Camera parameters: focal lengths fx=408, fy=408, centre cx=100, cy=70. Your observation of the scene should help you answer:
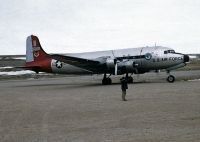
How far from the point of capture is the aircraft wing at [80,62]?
3806 cm

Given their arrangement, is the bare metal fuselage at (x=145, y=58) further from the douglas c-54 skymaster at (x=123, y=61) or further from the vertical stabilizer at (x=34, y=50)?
the vertical stabilizer at (x=34, y=50)

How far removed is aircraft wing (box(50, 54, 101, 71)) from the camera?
125 ft

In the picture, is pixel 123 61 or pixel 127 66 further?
pixel 123 61

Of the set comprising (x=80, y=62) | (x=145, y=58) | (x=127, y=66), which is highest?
(x=145, y=58)

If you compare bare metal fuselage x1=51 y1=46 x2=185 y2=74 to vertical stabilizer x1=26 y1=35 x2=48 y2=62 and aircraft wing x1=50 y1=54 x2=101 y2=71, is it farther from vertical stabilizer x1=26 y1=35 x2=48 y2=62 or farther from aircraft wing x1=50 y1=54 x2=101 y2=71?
vertical stabilizer x1=26 y1=35 x2=48 y2=62

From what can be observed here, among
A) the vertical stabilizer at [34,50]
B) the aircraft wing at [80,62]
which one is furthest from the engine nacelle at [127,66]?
the vertical stabilizer at [34,50]

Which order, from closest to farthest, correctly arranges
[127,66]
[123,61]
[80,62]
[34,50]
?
[127,66] < [123,61] < [80,62] < [34,50]

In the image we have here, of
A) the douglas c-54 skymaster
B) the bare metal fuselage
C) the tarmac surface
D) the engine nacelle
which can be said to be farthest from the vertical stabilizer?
the tarmac surface

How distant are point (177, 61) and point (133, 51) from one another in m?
4.33

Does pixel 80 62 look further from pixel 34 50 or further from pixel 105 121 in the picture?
pixel 105 121

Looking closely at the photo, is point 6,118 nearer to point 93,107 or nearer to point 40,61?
point 93,107

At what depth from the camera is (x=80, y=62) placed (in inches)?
1551

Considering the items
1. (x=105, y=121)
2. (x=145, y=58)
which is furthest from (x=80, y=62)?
(x=105, y=121)

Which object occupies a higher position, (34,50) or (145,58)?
(34,50)
